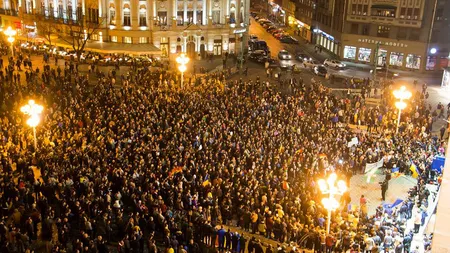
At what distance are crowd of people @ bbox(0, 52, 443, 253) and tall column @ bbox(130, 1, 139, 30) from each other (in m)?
20.6

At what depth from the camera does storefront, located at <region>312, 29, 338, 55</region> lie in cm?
6388

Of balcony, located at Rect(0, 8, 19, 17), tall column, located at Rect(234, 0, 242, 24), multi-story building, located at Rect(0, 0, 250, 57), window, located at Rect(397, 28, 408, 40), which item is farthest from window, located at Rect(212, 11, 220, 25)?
balcony, located at Rect(0, 8, 19, 17)

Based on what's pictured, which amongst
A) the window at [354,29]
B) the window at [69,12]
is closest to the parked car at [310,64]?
the window at [354,29]

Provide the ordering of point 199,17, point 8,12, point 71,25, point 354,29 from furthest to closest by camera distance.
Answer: point 8,12
point 354,29
point 199,17
point 71,25

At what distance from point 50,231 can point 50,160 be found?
5.98 meters

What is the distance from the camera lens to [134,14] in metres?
56.2

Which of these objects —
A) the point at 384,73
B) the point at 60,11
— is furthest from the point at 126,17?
the point at 384,73

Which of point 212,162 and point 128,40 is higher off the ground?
point 128,40

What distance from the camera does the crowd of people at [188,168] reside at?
19812mm

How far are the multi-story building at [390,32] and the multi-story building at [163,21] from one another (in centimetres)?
1256

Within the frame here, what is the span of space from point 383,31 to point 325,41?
32.6ft

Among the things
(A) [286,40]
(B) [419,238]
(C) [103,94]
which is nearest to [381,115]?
(B) [419,238]

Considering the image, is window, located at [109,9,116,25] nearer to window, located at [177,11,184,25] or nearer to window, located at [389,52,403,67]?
window, located at [177,11,184,25]

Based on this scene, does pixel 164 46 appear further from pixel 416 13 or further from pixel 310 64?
pixel 416 13
